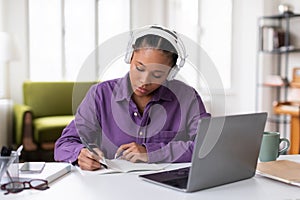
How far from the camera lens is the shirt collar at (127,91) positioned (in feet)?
4.97

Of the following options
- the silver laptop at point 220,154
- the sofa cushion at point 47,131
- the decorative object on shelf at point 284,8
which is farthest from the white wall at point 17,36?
the silver laptop at point 220,154

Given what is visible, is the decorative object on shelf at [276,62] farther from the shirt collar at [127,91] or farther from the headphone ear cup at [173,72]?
the headphone ear cup at [173,72]

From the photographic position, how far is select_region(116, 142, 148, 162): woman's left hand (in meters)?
1.36

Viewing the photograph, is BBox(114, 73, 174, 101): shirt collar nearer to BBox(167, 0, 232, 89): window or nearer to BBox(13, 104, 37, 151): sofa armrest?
BBox(13, 104, 37, 151): sofa armrest

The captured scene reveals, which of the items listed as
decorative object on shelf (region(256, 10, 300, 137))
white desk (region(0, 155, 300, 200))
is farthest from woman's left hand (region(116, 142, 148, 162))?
decorative object on shelf (region(256, 10, 300, 137))

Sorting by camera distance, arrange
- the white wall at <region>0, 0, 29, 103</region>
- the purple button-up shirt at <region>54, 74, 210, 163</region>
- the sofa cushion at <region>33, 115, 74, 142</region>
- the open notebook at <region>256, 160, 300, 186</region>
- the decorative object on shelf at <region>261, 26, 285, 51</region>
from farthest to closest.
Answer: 1. the white wall at <region>0, 0, 29, 103</region>
2. the decorative object on shelf at <region>261, 26, 285, 51</region>
3. the sofa cushion at <region>33, 115, 74, 142</region>
4. the purple button-up shirt at <region>54, 74, 210, 163</region>
5. the open notebook at <region>256, 160, 300, 186</region>

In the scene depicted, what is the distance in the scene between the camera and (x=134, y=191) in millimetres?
1086

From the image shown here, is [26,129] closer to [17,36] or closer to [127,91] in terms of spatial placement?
[17,36]

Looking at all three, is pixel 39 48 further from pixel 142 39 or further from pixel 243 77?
pixel 142 39

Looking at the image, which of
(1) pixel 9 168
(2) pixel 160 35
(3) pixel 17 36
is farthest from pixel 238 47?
(1) pixel 9 168

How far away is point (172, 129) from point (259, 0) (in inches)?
137

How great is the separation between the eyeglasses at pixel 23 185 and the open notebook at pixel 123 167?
157 millimetres

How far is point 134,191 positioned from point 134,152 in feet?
0.91

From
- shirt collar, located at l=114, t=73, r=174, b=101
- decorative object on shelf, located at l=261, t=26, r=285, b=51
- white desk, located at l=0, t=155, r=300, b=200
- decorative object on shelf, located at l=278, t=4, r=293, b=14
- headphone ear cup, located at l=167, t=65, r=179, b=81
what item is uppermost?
decorative object on shelf, located at l=278, t=4, r=293, b=14
